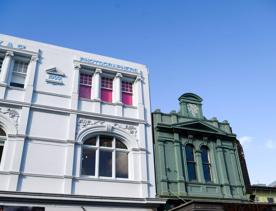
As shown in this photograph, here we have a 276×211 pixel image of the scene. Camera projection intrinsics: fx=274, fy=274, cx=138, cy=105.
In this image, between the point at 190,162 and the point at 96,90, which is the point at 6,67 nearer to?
the point at 96,90

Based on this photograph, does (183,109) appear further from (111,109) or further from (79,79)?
(79,79)

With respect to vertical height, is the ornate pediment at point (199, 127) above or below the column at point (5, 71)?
below

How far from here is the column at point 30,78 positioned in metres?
14.4

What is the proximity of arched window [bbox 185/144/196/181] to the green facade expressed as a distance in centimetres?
14

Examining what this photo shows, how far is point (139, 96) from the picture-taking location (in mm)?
17094

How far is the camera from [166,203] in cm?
1456

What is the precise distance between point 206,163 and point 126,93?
262 inches

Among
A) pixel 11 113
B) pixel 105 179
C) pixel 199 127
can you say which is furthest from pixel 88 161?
pixel 199 127

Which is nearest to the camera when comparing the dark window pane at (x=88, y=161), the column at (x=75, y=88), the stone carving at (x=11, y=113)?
the stone carving at (x=11, y=113)

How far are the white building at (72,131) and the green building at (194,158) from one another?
1036mm

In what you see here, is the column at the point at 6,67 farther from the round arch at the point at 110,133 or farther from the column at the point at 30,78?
the round arch at the point at 110,133

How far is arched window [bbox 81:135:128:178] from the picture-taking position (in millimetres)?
14188

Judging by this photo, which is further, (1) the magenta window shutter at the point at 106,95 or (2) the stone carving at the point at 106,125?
(1) the magenta window shutter at the point at 106,95

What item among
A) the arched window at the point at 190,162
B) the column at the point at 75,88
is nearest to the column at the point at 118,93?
the column at the point at 75,88
